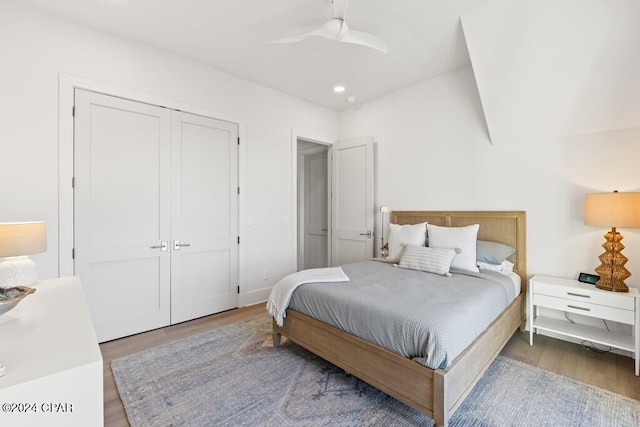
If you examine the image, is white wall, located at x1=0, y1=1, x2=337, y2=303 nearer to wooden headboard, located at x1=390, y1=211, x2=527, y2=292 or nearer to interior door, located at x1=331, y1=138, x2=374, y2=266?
interior door, located at x1=331, y1=138, x2=374, y2=266

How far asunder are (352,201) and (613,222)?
2.81 metres

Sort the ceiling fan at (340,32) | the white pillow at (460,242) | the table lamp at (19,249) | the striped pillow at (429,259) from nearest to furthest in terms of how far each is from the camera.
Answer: the table lamp at (19,249) → the ceiling fan at (340,32) → the striped pillow at (429,259) → the white pillow at (460,242)

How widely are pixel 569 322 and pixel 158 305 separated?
4.00 m

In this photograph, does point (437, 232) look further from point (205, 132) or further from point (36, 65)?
point (36, 65)

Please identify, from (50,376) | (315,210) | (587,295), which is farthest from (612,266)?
(315,210)

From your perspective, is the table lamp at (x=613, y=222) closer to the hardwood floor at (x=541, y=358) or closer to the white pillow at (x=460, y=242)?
the hardwood floor at (x=541, y=358)

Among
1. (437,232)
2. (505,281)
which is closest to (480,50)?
(437,232)

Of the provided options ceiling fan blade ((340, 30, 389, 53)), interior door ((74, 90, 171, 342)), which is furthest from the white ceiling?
interior door ((74, 90, 171, 342))

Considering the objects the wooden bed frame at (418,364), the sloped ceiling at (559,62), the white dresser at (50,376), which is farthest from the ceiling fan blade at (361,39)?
the white dresser at (50,376)

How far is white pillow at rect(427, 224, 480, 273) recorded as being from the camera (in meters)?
2.84

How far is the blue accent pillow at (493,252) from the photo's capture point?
9.54 ft

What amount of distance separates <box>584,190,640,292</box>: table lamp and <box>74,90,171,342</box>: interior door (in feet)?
12.7

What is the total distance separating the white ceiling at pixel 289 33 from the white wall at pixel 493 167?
0.43m

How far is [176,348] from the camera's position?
2.62 meters
